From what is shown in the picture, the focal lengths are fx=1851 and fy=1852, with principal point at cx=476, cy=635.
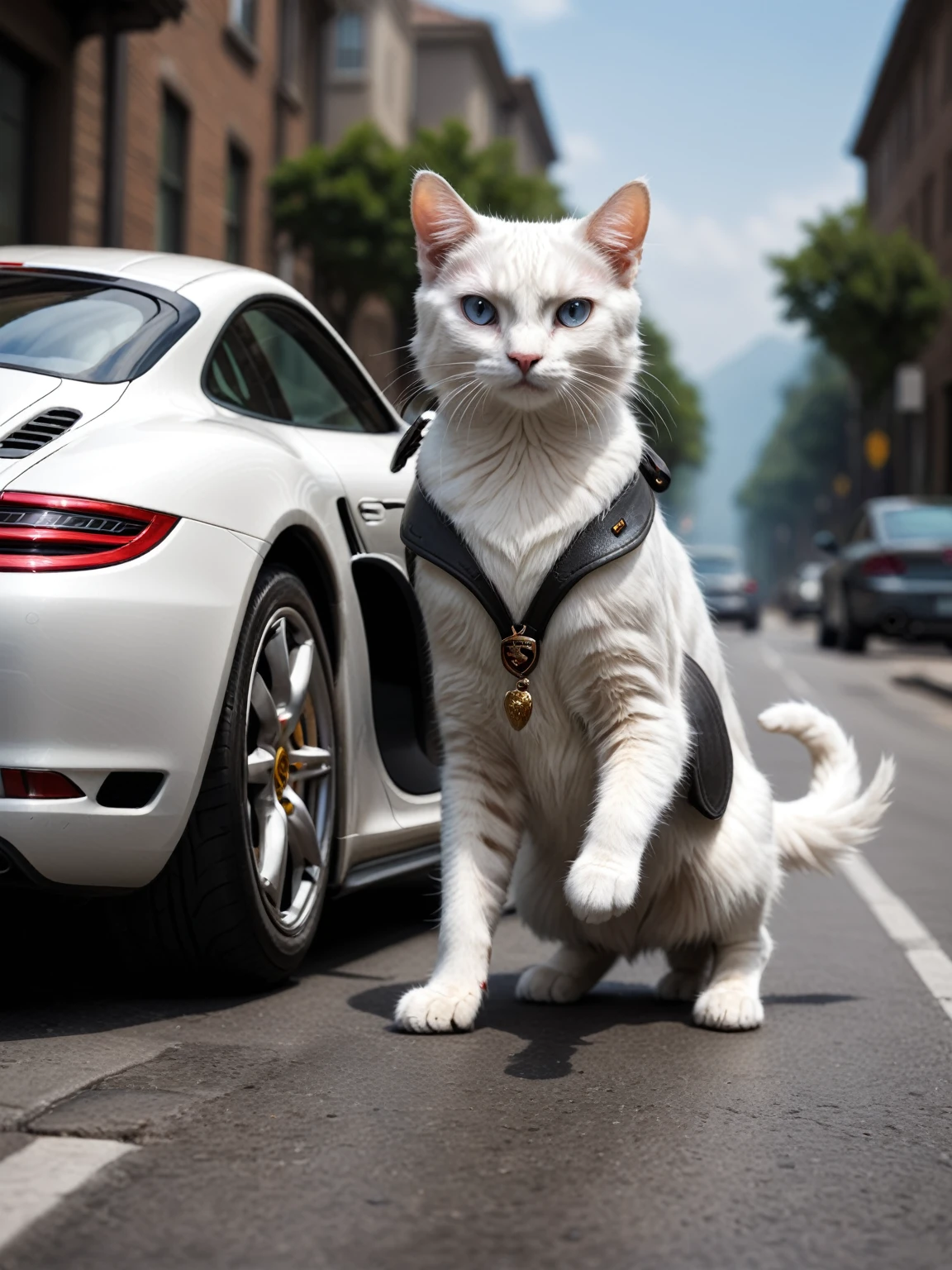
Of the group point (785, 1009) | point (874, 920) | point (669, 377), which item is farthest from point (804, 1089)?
point (669, 377)

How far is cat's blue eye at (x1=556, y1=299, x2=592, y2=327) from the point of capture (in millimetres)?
3922

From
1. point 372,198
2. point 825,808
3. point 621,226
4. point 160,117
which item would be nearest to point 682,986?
point 825,808

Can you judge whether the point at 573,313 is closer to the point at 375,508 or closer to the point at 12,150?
the point at 375,508

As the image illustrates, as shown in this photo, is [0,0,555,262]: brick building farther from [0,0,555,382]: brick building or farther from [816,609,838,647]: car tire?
[816,609,838,647]: car tire

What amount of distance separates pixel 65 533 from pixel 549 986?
1703 millimetres

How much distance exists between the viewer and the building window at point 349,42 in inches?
1702

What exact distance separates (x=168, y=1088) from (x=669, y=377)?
83158mm

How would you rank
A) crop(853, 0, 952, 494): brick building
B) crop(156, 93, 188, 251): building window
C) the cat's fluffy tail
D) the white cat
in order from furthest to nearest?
crop(853, 0, 952, 494): brick building < crop(156, 93, 188, 251): building window < the cat's fluffy tail < the white cat

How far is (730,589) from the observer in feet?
125

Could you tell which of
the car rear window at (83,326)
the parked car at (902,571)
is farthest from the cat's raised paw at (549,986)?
the parked car at (902,571)

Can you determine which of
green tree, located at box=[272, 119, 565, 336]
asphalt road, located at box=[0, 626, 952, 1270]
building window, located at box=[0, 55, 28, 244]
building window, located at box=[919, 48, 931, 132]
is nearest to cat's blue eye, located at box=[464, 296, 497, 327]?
asphalt road, located at box=[0, 626, 952, 1270]

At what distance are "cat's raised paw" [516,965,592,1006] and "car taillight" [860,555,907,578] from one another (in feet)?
58.3

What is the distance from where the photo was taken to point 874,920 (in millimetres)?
6141

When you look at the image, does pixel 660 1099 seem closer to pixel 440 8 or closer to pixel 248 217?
pixel 248 217
